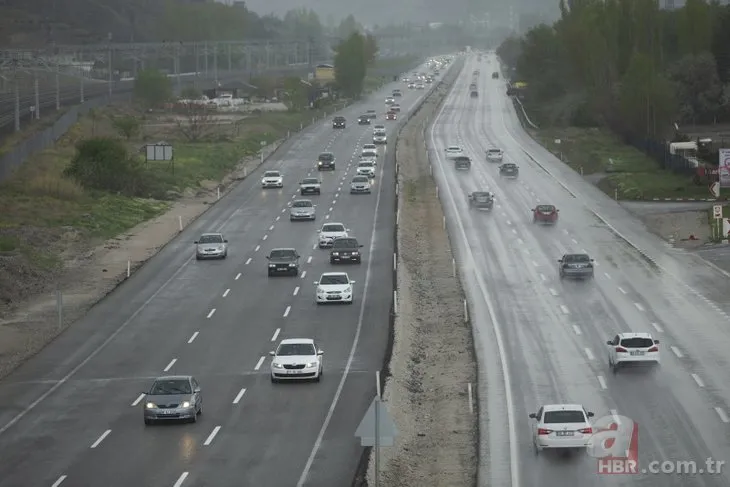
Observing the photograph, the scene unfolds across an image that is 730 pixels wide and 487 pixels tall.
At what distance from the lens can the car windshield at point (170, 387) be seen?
126ft

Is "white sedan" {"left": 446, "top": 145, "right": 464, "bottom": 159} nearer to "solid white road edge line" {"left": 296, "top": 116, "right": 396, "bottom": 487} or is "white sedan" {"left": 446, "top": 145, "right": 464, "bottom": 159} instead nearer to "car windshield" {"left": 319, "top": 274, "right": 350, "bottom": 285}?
"solid white road edge line" {"left": 296, "top": 116, "right": 396, "bottom": 487}

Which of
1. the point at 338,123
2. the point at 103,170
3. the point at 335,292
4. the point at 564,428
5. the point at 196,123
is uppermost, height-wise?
the point at 564,428

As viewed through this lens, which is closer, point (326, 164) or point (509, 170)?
point (509, 170)

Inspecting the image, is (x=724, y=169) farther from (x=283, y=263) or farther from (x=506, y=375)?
(x=506, y=375)

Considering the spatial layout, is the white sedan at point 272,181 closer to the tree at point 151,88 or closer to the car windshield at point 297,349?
the car windshield at point 297,349

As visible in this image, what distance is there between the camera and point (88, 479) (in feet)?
106

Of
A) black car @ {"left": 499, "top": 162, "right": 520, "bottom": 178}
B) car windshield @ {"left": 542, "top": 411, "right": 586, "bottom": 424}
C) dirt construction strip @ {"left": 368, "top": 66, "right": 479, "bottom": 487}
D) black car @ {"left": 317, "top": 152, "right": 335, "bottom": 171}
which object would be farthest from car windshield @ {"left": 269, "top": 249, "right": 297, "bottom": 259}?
black car @ {"left": 317, "top": 152, "right": 335, "bottom": 171}

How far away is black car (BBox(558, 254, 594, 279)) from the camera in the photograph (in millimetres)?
64688

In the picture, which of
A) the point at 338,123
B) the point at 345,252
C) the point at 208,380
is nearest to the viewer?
the point at 208,380

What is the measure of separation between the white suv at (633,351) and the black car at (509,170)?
6732 cm

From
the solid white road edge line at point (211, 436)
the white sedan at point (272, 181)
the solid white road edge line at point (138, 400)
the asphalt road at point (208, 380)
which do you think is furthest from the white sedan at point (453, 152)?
the solid white road edge line at point (211, 436)

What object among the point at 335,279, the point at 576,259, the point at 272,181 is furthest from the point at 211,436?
the point at 272,181

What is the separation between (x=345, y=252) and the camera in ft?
226

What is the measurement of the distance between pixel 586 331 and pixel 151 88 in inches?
5570
